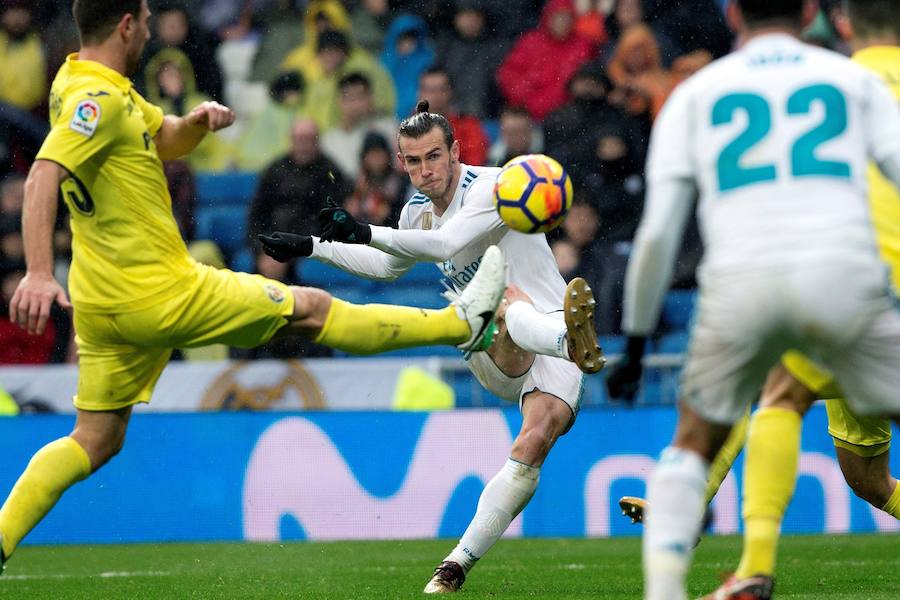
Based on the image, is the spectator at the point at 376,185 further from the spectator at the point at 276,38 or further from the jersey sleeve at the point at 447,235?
the jersey sleeve at the point at 447,235

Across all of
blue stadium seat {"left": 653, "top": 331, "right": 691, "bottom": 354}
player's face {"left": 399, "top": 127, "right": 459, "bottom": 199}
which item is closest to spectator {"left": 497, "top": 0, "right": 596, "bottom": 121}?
blue stadium seat {"left": 653, "top": 331, "right": 691, "bottom": 354}

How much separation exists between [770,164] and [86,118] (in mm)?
2437

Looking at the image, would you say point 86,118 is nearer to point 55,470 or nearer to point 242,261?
point 55,470

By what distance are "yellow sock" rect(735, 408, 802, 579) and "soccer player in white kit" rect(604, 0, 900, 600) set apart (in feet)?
1.76

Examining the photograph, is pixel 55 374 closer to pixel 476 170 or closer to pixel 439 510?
pixel 439 510

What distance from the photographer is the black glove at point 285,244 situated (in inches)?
243

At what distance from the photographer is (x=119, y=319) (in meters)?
5.06

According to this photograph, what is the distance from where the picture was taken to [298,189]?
37.0 ft

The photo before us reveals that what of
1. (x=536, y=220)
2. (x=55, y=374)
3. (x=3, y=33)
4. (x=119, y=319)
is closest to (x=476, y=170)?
(x=536, y=220)

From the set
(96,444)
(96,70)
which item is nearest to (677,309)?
(96,444)

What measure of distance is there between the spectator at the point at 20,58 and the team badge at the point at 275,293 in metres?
8.58

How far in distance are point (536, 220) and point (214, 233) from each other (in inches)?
266

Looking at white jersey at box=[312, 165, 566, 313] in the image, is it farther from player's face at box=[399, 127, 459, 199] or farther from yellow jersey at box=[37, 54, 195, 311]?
yellow jersey at box=[37, 54, 195, 311]

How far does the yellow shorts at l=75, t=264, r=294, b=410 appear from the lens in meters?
5.05
